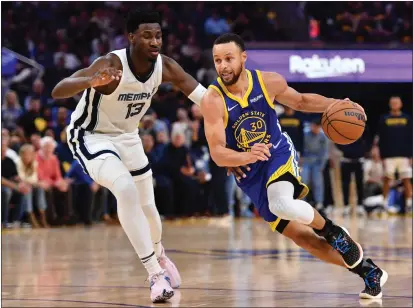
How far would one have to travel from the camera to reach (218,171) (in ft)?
49.5

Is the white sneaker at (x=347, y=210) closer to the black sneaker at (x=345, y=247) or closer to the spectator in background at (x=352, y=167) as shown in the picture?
the spectator in background at (x=352, y=167)

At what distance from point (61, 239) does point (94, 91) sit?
17.9 ft

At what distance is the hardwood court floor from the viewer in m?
6.74

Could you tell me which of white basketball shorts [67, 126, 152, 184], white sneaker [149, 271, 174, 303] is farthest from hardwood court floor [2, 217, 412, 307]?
white basketball shorts [67, 126, 152, 184]

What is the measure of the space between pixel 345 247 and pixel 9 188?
24.6 ft

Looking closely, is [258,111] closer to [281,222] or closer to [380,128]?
[281,222]

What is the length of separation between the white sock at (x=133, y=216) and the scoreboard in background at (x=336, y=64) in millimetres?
11561

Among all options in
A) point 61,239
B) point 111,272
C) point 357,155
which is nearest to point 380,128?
point 357,155

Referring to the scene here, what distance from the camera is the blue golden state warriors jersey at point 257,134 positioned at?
631 cm

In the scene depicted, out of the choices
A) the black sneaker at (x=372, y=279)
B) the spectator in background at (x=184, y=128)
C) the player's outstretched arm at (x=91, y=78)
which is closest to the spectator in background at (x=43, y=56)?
the spectator in background at (x=184, y=128)

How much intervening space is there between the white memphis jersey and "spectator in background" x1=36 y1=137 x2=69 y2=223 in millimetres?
6727

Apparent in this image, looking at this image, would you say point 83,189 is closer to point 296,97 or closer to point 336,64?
point 336,64

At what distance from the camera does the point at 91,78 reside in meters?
6.15

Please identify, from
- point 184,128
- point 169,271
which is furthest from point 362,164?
Result: point 169,271
